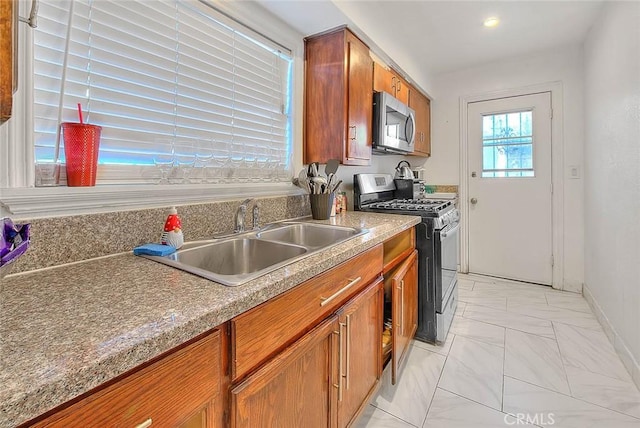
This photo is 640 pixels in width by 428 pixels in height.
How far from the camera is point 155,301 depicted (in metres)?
0.64

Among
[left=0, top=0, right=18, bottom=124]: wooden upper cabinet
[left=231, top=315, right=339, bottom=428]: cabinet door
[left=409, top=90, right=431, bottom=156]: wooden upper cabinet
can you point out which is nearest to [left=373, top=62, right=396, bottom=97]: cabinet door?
[left=409, top=90, right=431, bottom=156]: wooden upper cabinet

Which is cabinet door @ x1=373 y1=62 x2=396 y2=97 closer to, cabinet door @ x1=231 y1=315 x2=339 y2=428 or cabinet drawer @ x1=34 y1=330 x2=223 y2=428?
cabinet door @ x1=231 y1=315 x2=339 y2=428

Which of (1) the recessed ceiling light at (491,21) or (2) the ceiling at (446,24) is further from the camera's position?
(1) the recessed ceiling light at (491,21)

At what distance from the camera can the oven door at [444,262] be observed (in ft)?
6.54

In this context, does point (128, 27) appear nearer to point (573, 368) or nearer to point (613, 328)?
point (573, 368)

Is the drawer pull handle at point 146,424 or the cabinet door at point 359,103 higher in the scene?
the cabinet door at point 359,103

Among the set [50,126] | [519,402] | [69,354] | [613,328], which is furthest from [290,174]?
[613,328]

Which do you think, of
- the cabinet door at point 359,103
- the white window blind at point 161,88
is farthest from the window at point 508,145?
the white window blind at point 161,88

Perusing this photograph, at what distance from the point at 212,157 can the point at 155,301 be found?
959 mm

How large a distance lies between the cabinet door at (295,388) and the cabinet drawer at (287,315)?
31 mm

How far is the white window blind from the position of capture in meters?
0.96

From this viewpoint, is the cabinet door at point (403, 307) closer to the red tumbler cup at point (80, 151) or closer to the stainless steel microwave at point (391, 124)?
the stainless steel microwave at point (391, 124)

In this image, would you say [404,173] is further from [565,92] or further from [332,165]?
[565,92]

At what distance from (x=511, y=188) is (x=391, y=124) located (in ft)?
5.70
